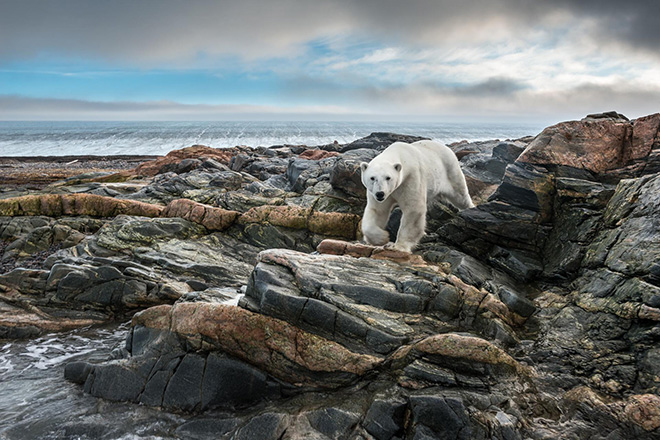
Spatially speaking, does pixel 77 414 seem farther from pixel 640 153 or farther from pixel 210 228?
pixel 640 153

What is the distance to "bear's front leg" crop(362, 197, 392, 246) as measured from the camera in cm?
853

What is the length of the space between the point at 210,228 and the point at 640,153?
38.2 feet

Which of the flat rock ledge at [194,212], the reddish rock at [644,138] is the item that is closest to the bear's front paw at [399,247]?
the flat rock ledge at [194,212]

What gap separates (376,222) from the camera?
8625 millimetres

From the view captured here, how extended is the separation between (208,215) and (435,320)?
891 centimetres

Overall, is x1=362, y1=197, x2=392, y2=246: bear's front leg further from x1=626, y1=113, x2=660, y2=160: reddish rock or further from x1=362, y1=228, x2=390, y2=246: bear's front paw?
x1=626, y1=113, x2=660, y2=160: reddish rock

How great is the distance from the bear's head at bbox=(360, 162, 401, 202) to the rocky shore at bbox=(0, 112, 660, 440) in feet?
4.69

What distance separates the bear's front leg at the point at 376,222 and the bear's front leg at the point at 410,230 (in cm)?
43

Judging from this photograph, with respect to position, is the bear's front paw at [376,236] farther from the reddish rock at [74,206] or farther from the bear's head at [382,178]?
the reddish rock at [74,206]

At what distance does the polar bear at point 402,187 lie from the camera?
743 centimetres

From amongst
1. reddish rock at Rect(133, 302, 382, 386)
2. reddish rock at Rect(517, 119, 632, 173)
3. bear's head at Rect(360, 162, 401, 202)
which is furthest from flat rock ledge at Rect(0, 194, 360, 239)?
reddish rock at Rect(133, 302, 382, 386)

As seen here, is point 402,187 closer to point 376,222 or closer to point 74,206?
point 376,222

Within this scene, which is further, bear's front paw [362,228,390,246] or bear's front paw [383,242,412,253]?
bear's front paw [362,228,390,246]

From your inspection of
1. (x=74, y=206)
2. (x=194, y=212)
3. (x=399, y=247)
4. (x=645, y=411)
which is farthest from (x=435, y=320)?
(x=74, y=206)
